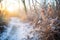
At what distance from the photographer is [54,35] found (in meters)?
1.66

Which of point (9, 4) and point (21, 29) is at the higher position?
point (9, 4)

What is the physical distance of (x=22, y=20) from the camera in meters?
1.71

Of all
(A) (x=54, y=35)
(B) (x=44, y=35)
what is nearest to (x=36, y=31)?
(B) (x=44, y=35)

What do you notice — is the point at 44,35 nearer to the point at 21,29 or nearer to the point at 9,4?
the point at 21,29

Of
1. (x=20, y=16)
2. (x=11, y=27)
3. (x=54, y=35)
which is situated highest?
(x=20, y=16)

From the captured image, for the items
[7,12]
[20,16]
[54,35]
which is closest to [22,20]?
[20,16]

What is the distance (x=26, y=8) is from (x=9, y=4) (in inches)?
7.8

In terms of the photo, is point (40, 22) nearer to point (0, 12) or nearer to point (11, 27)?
point (11, 27)

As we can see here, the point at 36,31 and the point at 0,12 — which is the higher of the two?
the point at 0,12

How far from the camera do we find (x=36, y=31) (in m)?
1.68

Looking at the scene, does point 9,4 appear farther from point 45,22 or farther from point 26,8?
point 45,22

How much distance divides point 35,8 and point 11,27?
345mm

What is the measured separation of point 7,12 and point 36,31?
39 cm

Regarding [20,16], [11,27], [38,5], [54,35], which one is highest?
[38,5]
